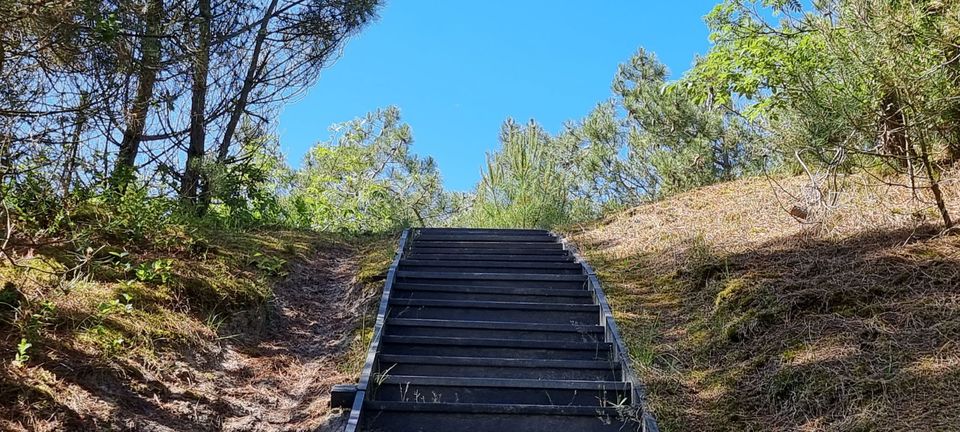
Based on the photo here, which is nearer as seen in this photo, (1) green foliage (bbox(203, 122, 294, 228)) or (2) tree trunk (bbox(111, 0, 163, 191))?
(2) tree trunk (bbox(111, 0, 163, 191))

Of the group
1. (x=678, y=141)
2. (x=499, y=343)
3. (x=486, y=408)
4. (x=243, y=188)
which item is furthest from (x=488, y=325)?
(x=678, y=141)

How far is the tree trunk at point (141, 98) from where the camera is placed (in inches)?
213

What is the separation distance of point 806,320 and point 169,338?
4.28 metres

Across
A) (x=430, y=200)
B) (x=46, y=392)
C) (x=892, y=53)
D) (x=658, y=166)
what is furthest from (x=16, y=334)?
(x=430, y=200)

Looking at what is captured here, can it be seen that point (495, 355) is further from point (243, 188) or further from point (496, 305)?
point (243, 188)

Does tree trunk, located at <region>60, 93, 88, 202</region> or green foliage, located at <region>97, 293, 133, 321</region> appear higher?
tree trunk, located at <region>60, 93, 88, 202</region>

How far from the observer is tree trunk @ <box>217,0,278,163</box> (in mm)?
9219

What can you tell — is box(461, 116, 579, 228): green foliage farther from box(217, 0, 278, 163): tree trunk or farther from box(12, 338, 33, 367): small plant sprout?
box(12, 338, 33, 367): small plant sprout

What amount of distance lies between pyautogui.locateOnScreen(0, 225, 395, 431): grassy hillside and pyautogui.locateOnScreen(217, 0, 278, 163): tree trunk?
2560 mm

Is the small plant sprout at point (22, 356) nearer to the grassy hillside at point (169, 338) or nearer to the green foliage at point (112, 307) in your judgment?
the grassy hillside at point (169, 338)

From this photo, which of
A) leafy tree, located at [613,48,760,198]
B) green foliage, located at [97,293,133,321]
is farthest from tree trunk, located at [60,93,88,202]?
leafy tree, located at [613,48,760,198]

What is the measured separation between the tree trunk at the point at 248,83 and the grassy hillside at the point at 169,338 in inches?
101

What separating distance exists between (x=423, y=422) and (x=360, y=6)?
688 cm

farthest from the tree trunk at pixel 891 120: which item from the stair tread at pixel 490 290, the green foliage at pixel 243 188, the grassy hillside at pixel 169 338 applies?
the green foliage at pixel 243 188
